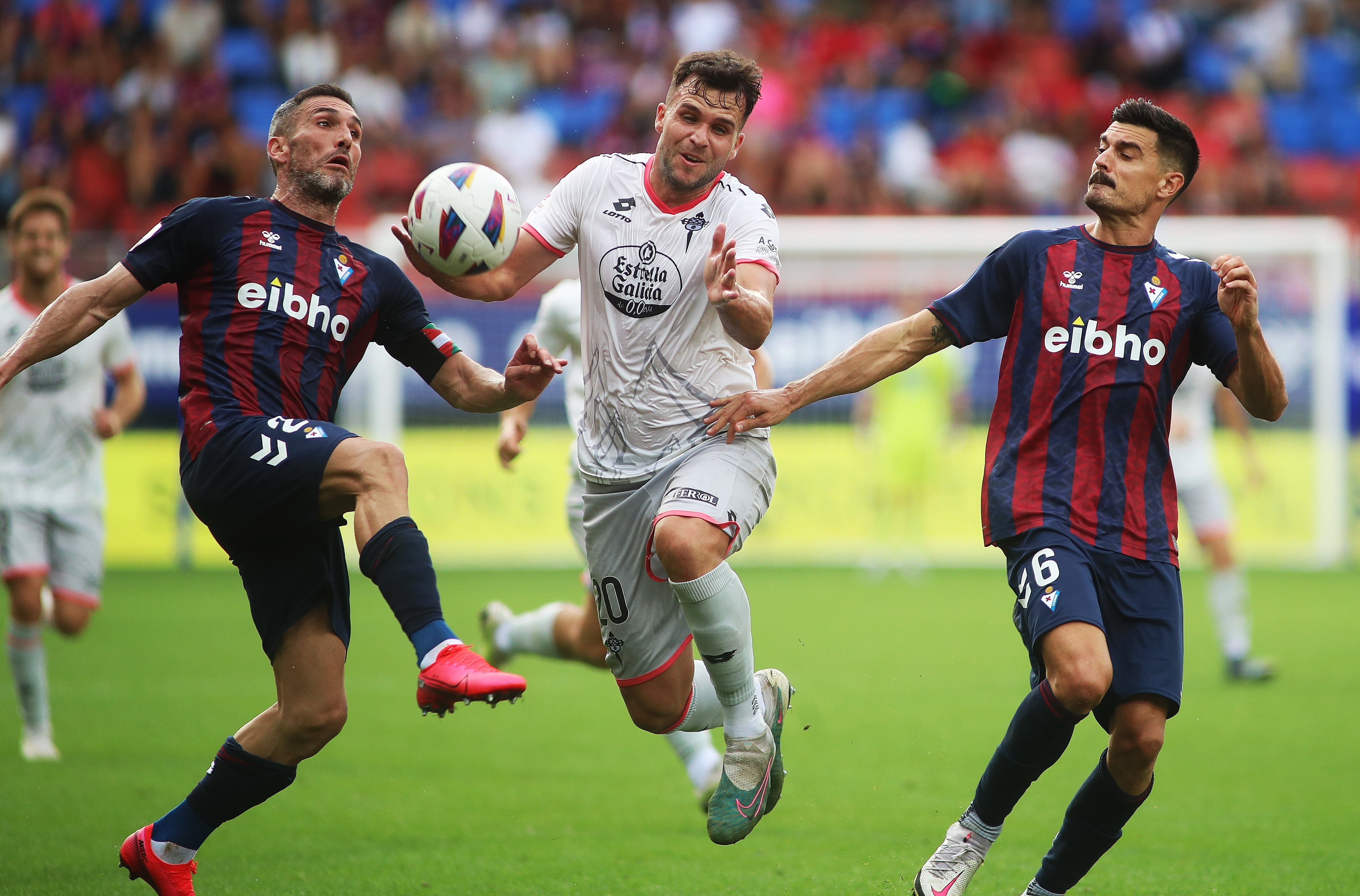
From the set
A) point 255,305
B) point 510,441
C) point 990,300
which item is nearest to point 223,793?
point 255,305

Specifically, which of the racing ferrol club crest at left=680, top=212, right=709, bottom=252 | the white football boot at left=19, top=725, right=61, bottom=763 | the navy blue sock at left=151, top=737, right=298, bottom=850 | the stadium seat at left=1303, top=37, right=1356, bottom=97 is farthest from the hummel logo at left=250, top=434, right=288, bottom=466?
the stadium seat at left=1303, top=37, right=1356, bottom=97

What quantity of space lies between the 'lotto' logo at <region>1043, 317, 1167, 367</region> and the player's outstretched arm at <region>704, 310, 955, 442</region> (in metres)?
0.41

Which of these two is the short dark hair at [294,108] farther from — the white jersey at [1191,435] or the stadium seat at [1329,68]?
the stadium seat at [1329,68]

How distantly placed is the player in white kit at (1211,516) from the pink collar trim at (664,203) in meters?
5.61

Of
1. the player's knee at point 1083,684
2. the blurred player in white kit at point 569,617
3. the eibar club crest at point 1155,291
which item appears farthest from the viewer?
the blurred player in white kit at point 569,617

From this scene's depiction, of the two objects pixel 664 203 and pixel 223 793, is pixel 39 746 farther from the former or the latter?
pixel 664 203

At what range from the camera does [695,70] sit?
15.8ft

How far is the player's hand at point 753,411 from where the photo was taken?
15.7 ft

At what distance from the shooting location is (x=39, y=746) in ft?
23.9

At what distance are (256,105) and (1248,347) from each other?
17114mm

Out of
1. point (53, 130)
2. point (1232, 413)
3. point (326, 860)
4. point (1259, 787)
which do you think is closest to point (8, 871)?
point (326, 860)

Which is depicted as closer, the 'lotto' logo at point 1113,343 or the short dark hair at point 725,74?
the 'lotto' logo at point 1113,343

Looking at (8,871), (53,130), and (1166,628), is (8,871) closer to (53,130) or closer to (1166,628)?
(1166,628)

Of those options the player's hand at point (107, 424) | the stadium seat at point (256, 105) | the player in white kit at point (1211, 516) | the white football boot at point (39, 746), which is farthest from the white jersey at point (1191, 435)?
the stadium seat at point (256, 105)
